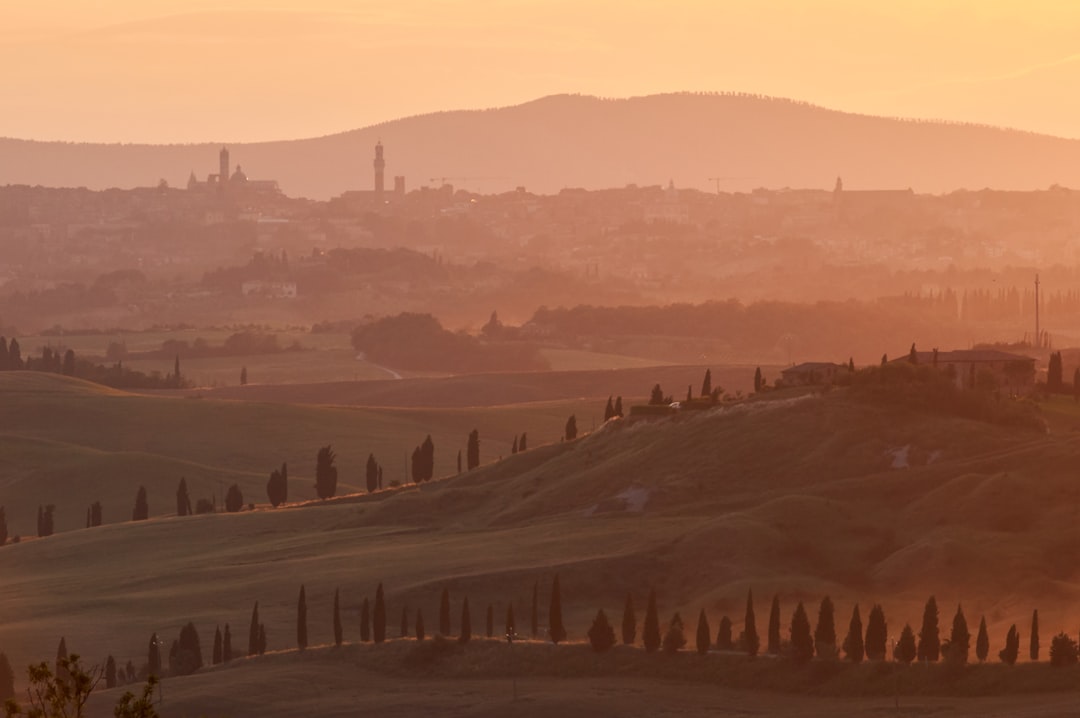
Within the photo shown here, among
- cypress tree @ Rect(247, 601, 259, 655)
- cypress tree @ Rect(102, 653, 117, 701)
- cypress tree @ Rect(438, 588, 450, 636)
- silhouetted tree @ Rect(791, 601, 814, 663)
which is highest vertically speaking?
silhouetted tree @ Rect(791, 601, 814, 663)

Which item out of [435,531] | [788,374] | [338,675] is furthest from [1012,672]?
[788,374]

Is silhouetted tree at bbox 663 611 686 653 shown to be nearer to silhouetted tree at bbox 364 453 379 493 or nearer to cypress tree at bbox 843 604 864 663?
cypress tree at bbox 843 604 864 663

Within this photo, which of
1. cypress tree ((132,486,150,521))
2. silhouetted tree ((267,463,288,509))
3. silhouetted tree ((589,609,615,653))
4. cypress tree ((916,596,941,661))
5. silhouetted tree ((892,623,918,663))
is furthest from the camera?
silhouetted tree ((267,463,288,509))

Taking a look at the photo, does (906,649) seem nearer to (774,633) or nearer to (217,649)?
(774,633)

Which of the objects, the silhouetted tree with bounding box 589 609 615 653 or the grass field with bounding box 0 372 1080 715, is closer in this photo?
the silhouetted tree with bounding box 589 609 615 653

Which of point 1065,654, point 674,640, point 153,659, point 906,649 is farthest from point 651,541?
point 1065,654

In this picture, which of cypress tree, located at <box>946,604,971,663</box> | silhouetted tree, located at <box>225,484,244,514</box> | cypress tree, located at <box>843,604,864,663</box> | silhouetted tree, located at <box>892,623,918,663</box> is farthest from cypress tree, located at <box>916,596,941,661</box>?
silhouetted tree, located at <box>225,484,244,514</box>
